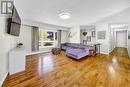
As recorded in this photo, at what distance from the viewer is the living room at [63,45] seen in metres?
2.36

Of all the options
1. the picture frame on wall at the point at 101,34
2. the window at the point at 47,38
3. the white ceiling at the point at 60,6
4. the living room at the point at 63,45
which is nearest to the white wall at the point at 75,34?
the living room at the point at 63,45

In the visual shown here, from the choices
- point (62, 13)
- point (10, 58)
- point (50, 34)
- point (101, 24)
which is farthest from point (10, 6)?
point (101, 24)

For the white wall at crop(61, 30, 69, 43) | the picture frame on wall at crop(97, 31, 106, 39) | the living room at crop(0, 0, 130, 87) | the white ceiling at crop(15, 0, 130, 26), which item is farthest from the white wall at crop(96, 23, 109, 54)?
the white wall at crop(61, 30, 69, 43)

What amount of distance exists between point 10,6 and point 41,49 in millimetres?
4343

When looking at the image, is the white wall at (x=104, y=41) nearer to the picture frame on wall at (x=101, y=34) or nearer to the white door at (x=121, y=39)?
the picture frame on wall at (x=101, y=34)

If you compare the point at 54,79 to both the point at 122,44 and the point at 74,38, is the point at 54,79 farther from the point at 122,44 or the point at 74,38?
the point at 122,44

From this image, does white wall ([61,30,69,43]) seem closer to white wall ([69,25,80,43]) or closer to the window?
white wall ([69,25,80,43])

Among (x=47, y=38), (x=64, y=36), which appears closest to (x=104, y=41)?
(x=64, y=36)

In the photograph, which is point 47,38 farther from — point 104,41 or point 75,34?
point 104,41

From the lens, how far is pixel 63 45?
25.4 ft

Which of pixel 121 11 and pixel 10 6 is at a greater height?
pixel 121 11

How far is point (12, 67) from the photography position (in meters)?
2.72

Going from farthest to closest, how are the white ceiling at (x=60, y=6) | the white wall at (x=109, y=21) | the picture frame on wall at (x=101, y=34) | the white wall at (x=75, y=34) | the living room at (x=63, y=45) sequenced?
the white wall at (x=75, y=34) < the picture frame on wall at (x=101, y=34) < the white wall at (x=109, y=21) < the white ceiling at (x=60, y=6) < the living room at (x=63, y=45)

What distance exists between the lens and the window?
6848 mm
